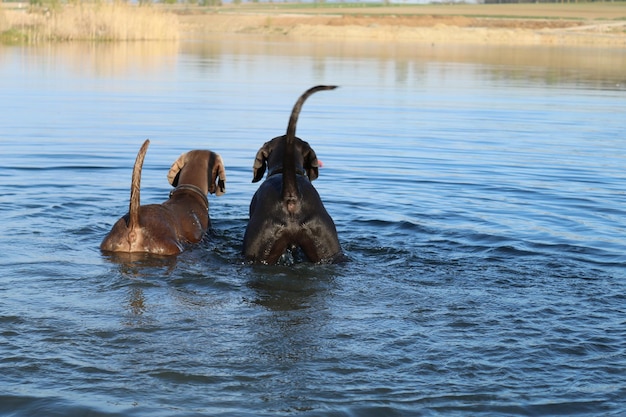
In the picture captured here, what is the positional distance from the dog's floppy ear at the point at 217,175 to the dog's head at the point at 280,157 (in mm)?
531

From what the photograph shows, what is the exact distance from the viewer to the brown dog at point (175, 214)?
7.46 meters

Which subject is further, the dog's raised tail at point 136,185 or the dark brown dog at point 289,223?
the dark brown dog at point 289,223

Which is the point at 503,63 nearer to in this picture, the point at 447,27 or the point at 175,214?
the point at 175,214

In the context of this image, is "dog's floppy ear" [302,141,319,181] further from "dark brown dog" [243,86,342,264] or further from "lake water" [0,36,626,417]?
A: "dark brown dog" [243,86,342,264]

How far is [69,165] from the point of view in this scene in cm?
1252

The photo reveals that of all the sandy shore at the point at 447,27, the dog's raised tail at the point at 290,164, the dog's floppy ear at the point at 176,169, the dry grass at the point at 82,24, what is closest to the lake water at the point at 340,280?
the dog's raised tail at the point at 290,164

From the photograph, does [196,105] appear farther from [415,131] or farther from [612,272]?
[612,272]

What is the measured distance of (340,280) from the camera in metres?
7.27

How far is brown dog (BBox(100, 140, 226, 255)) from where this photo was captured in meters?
7.46

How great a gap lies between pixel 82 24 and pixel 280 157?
3416 cm

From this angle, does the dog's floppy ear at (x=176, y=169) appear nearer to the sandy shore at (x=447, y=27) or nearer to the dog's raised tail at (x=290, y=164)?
the dog's raised tail at (x=290, y=164)

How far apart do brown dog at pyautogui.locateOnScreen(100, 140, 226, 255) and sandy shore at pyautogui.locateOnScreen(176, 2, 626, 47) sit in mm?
53110

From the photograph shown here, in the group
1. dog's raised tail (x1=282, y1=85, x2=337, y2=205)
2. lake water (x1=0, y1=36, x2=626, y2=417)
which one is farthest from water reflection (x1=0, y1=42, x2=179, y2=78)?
dog's raised tail (x1=282, y1=85, x2=337, y2=205)

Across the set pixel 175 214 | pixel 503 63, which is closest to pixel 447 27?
pixel 503 63
